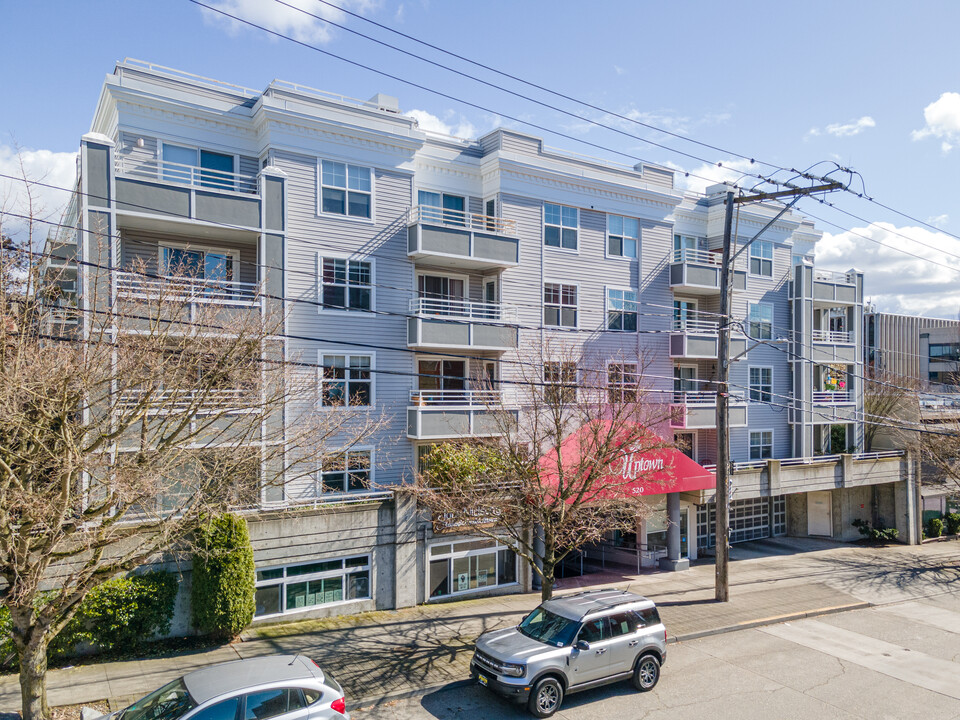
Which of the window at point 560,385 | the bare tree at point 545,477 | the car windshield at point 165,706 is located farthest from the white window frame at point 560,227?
the car windshield at point 165,706

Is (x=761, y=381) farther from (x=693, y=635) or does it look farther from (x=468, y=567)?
(x=468, y=567)

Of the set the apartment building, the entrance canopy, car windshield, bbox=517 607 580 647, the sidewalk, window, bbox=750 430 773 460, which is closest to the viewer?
car windshield, bbox=517 607 580 647

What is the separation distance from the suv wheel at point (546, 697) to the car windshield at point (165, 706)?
19.7 feet

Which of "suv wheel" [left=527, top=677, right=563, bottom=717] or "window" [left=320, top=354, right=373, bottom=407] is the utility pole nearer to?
"suv wheel" [left=527, top=677, right=563, bottom=717]

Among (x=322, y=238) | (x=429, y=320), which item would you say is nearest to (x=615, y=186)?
(x=429, y=320)

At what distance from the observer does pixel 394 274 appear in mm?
20875

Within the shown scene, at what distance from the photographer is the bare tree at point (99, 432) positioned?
9922 mm

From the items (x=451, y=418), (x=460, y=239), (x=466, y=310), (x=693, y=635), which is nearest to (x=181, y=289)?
(x=451, y=418)

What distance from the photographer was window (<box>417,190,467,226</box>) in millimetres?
22281

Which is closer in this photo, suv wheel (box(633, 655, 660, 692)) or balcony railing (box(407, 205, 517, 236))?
suv wheel (box(633, 655, 660, 692))

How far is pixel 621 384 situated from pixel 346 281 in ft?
28.1

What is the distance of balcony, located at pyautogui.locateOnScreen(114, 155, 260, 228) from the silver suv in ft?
40.9

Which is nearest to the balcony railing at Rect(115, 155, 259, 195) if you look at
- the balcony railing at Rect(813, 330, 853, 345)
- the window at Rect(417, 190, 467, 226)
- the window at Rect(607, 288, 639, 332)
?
the window at Rect(417, 190, 467, 226)

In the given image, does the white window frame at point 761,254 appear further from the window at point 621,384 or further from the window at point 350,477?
the window at point 350,477
